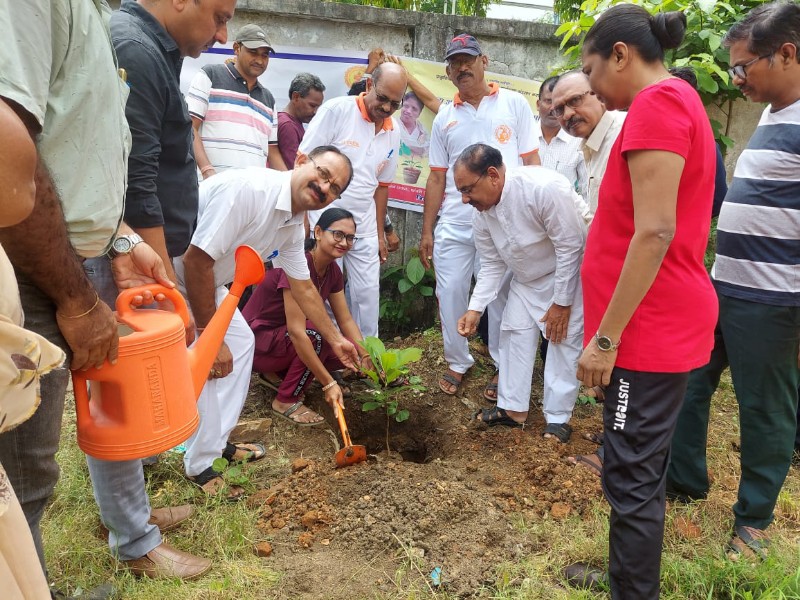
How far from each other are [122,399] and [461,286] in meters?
2.91

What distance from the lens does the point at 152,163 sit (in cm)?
209

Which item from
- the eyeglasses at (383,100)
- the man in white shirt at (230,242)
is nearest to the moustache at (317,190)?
the man in white shirt at (230,242)

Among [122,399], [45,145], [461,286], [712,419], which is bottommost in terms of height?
[712,419]

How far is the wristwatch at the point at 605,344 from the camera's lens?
185 centimetres

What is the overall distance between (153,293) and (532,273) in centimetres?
231

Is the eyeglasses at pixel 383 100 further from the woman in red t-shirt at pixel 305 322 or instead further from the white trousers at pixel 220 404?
the white trousers at pixel 220 404

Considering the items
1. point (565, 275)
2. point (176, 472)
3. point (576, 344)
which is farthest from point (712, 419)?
point (176, 472)

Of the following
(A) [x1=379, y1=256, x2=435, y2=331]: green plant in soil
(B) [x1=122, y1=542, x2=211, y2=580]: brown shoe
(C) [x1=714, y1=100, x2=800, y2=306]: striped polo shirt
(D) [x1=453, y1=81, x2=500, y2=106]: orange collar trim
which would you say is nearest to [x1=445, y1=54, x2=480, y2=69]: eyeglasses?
(D) [x1=453, y1=81, x2=500, y2=106]: orange collar trim

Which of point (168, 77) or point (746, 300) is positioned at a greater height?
point (168, 77)

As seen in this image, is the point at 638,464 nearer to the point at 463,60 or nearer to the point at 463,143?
the point at 463,143

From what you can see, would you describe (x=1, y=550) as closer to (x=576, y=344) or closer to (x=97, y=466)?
(x=97, y=466)

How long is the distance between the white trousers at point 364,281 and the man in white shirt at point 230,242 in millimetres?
1374

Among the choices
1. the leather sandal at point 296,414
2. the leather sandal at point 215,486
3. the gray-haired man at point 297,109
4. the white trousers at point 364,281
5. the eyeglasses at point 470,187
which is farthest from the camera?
the gray-haired man at point 297,109

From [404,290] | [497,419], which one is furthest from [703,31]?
[497,419]
